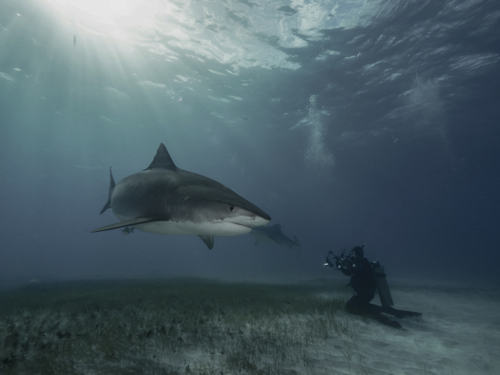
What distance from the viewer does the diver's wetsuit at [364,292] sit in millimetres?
6245

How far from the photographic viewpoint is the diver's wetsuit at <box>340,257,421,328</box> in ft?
20.5

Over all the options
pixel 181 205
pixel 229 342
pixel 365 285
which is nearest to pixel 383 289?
pixel 365 285

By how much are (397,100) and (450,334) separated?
81.4 feet

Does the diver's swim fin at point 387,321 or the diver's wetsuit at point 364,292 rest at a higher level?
the diver's wetsuit at point 364,292

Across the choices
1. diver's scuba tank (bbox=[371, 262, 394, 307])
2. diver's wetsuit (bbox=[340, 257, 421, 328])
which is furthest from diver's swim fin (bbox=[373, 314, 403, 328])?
diver's scuba tank (bbox=[371, 262, 394, 307])

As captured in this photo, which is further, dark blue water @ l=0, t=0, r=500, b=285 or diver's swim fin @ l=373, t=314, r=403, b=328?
dark blue water @ l=0, t=0, r=500, b=285

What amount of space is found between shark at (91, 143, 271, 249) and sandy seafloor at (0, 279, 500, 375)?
5.28 ft

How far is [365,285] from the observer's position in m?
6.75

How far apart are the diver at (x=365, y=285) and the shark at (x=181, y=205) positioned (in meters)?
4.28

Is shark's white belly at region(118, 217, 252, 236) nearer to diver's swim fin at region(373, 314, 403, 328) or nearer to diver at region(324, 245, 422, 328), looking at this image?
diver at region(324, 245, 422, 328)

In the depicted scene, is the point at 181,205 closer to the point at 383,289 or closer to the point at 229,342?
the point at 229,342

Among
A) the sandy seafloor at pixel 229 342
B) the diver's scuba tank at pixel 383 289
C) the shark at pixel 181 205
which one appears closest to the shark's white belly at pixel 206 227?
the shark at pixel 181 205

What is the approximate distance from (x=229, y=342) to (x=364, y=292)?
14.9 ft

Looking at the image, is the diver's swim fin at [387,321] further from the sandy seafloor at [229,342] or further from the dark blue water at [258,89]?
the dark blue water at [258,89]
